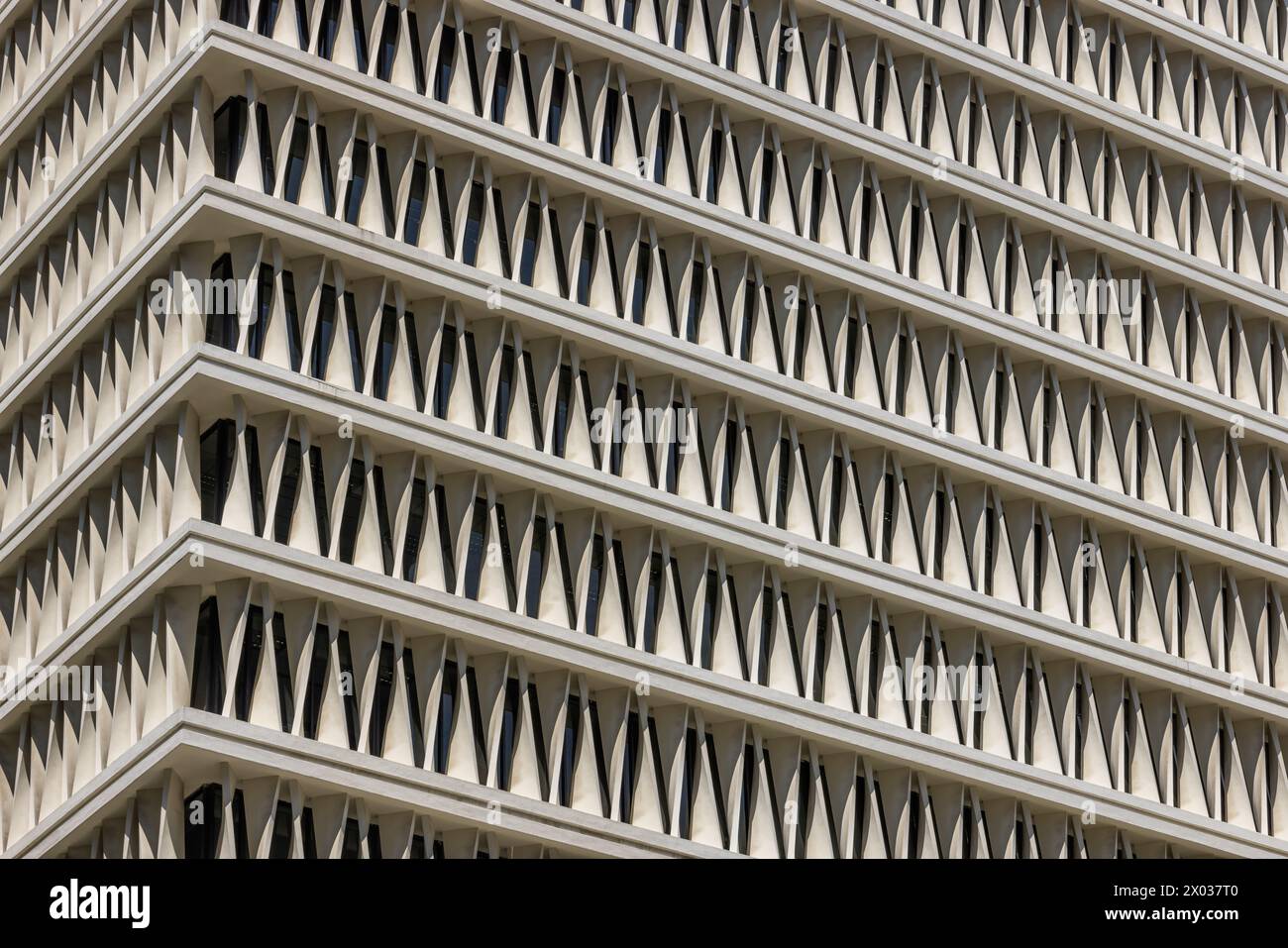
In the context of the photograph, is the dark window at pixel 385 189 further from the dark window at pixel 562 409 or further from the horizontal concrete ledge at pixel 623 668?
the horizontal concrete ledge at pixel 623 668

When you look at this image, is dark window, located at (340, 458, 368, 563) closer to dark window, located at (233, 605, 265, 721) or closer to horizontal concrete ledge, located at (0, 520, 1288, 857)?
horizontal concrete ledge, located at (0, 520, 1288, 857)

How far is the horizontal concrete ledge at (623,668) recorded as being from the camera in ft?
262

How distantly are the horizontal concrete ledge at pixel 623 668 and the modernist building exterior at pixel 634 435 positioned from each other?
0.14 m

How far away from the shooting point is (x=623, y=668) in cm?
8525

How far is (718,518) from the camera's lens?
8831cm

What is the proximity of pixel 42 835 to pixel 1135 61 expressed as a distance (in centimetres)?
4006

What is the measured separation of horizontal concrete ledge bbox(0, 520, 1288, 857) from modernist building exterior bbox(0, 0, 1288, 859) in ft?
0.46

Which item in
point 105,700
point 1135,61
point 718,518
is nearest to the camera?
point 105,700

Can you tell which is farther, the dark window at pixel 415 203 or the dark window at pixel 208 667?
the dark window at pixel 415 203

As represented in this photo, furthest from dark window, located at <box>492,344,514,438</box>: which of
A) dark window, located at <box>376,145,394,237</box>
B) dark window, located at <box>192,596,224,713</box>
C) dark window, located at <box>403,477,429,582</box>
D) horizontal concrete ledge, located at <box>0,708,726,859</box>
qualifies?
dark window, located at <box>192,596,224,713</box>

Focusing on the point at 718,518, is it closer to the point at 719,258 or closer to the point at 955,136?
the point at 719,258

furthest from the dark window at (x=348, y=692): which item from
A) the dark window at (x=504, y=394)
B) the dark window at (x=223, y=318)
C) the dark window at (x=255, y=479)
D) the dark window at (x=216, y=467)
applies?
the dark window at (x=504, y=394)

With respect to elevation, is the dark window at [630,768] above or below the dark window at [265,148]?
below

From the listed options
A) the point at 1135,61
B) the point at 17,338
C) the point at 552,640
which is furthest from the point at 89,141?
the point at 1135,61
